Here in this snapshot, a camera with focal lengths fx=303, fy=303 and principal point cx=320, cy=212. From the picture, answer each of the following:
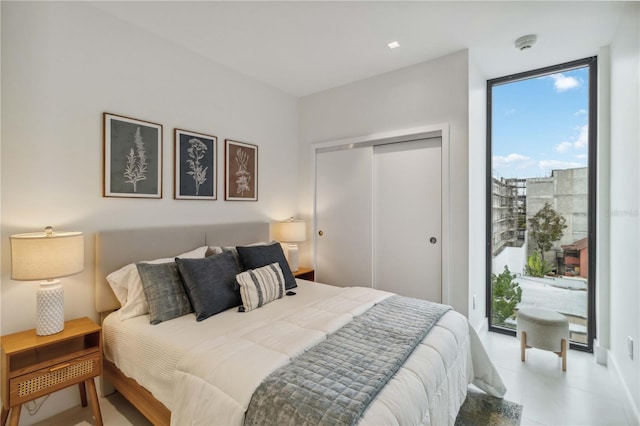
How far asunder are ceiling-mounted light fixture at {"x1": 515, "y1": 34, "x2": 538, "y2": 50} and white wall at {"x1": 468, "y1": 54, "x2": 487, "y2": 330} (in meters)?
0.36

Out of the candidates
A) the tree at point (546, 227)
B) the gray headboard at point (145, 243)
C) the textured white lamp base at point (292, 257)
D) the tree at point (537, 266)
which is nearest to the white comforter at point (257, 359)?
the gray headboard at point (145, 243)

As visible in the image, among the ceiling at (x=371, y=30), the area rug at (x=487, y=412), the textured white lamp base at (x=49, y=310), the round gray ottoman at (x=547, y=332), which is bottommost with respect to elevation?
the area rug at (x=487, y=412)

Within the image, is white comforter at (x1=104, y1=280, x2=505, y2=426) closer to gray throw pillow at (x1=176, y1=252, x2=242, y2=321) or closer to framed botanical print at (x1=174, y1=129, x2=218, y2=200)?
gray throw pillow at (x1=176, y1=252, x2=242, y2=321)

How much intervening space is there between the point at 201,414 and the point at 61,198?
1712mm

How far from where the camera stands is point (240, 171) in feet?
10.5

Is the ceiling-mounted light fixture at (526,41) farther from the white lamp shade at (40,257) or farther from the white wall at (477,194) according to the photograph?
the white lamp shade at (40,257)

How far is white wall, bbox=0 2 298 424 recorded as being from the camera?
1.85 metres

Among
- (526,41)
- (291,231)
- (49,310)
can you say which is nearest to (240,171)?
(291,231)

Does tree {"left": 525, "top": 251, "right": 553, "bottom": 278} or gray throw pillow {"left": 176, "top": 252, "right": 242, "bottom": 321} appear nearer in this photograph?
gray throw pillow {"left": 176, "top": 252, "right": 242, "bottom": 321}

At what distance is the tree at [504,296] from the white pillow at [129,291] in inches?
131

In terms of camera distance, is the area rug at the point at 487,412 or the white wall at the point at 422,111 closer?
the area rug at the point at 487,412

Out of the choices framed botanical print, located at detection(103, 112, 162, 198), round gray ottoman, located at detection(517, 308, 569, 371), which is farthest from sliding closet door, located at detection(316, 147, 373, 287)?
framed botanical print, located at detection(103, 112, 162, 198)

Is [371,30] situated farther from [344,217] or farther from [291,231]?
[291,231]

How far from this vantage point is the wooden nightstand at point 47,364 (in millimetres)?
Answer: 1595
